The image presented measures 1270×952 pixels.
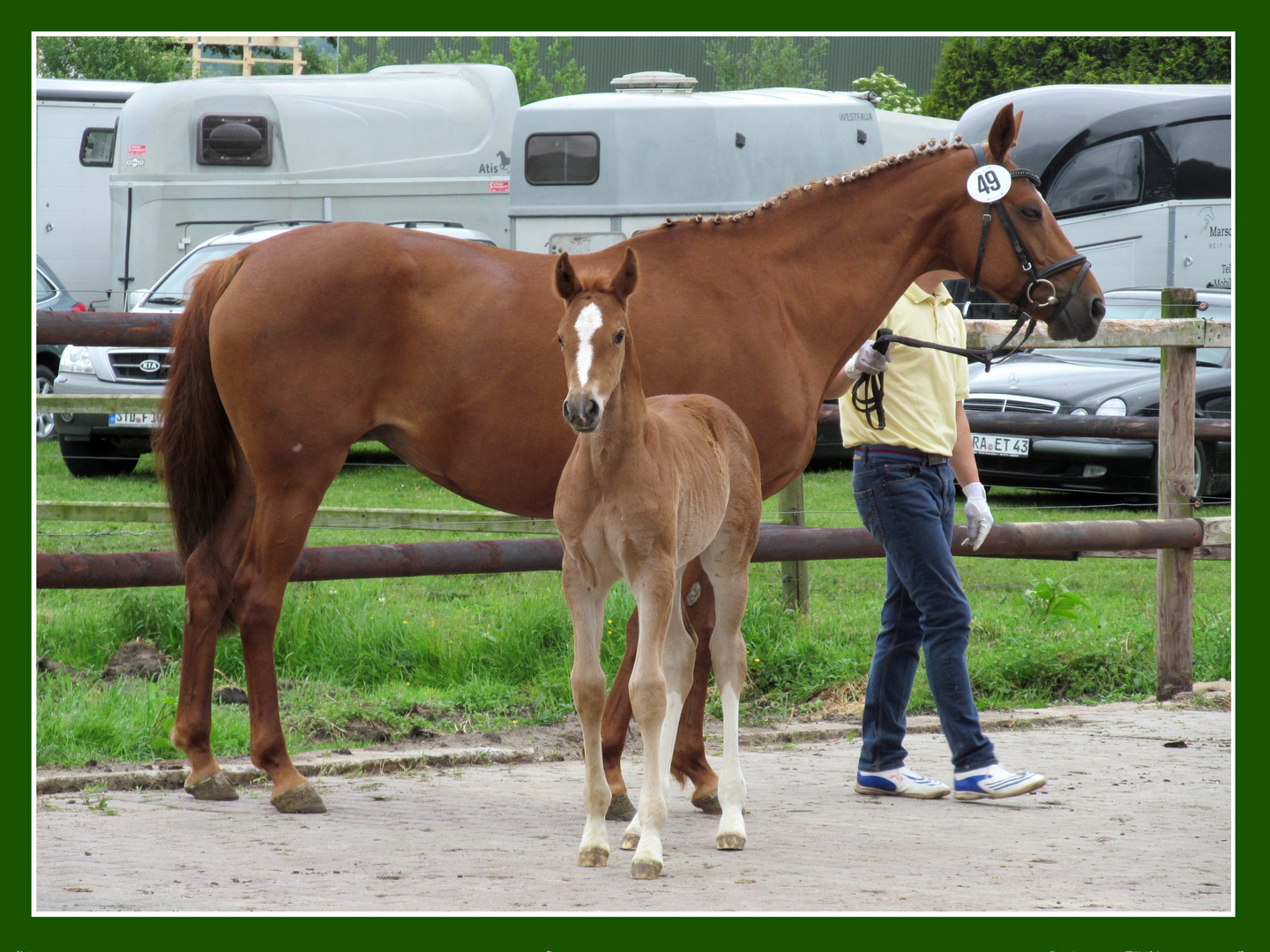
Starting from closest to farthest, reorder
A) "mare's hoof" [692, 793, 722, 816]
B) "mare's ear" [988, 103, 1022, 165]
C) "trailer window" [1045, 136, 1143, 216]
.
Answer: "mare's hoof" [692, 793, 722, 816], "mare's ear" [988, 103, 1022, 165], "trailer window" [1045, 136, 1143, 216]

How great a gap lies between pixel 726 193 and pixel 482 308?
410 inches

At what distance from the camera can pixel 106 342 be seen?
5.07m

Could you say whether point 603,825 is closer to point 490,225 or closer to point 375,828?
point 375,828

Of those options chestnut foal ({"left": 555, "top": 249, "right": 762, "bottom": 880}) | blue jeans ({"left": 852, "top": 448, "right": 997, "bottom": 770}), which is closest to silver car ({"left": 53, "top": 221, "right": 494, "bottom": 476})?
blue jeans ({"left": 852, "top": 448, "right": 997, "bottom": 770})

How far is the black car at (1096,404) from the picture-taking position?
10.0m

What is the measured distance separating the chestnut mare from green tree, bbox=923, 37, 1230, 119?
19.6ft

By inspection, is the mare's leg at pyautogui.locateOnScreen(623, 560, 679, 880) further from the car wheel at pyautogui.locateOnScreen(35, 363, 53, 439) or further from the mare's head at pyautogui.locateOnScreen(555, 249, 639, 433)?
the car wheel at pyautogui.locateOnScreen(35, 363, 53, 439)

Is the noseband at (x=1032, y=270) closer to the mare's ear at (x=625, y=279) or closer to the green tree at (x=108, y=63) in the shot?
the mare's ear at (x=625, y=279)

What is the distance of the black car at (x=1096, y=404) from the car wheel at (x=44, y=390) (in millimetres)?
8989

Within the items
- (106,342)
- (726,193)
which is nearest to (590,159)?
(726,193)

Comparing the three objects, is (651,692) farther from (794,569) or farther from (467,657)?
(794,569)

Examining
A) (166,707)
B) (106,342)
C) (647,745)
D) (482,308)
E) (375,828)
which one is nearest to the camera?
(647,745)

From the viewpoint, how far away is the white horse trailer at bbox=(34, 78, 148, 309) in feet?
59.8

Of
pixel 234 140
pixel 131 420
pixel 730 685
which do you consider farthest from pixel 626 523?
pixel 234 140
